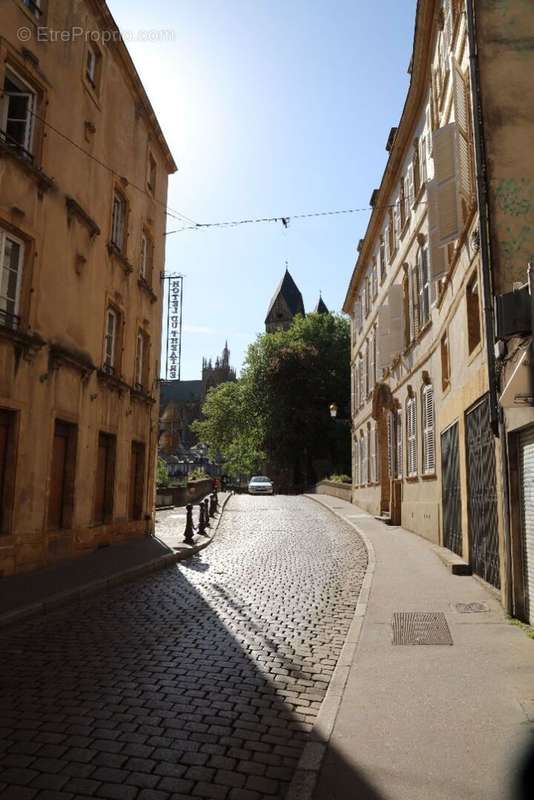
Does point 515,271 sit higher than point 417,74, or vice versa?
point 417,74

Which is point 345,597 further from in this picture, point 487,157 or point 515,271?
point 487,157

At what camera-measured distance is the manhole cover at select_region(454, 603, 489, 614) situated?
777 centimetres

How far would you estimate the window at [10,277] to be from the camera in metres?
10.5

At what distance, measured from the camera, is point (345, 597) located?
910cm

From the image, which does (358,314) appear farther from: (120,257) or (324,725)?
(324,725)

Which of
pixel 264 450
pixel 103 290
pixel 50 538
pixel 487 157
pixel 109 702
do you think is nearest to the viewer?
pixel 109 702

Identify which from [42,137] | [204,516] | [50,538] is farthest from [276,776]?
[204,516]

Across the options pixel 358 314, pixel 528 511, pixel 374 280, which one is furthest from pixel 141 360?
pixel 358 314

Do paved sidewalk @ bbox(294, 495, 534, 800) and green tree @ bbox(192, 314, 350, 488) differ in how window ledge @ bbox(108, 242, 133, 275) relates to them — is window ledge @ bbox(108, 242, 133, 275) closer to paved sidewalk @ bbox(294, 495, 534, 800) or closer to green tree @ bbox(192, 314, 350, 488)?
paved sidewalk @ bbox(294, 495, 534, 800)

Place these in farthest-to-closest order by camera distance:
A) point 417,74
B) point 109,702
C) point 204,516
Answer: point 204,516, point 417,74, point 109,702

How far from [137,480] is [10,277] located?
841 centimetres

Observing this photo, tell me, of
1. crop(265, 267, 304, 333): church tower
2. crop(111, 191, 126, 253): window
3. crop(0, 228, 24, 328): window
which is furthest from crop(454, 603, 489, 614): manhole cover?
crop(265, 267, 304, 333): church tower

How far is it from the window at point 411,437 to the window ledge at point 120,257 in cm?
850

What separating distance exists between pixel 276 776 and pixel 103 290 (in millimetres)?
12614
